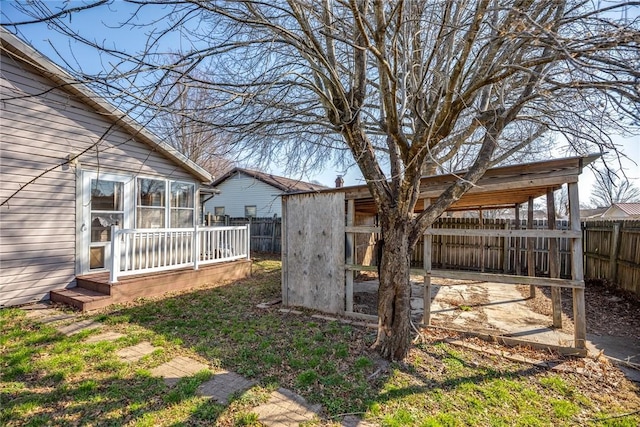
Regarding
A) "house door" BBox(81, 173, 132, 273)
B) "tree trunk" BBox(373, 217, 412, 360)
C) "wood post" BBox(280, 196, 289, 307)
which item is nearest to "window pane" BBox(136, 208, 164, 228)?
"house door" BBox(81, 173, 132, 273)

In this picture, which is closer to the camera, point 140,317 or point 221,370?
point 221,370

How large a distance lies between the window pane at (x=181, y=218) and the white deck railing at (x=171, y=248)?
110 centimetres

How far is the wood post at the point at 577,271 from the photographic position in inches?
151

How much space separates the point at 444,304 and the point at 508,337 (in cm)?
199

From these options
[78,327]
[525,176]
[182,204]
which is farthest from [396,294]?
[182,204]

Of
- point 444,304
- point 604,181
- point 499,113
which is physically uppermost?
point 499,113

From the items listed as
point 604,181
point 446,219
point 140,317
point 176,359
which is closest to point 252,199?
point 446,219

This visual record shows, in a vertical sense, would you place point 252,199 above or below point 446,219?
above

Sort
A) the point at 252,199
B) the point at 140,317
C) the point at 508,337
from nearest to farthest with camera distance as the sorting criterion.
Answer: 1. the point at 508,337
2. the point at 140,317
3. the point at 252,199

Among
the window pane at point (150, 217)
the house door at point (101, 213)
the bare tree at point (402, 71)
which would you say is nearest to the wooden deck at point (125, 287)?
the house door at point (101, 213)

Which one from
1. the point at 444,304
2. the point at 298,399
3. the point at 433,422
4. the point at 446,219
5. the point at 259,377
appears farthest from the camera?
the point at 446,219

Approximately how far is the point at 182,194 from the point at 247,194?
9.14 meters

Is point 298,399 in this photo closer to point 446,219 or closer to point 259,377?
point 259,377

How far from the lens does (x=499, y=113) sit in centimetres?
394
